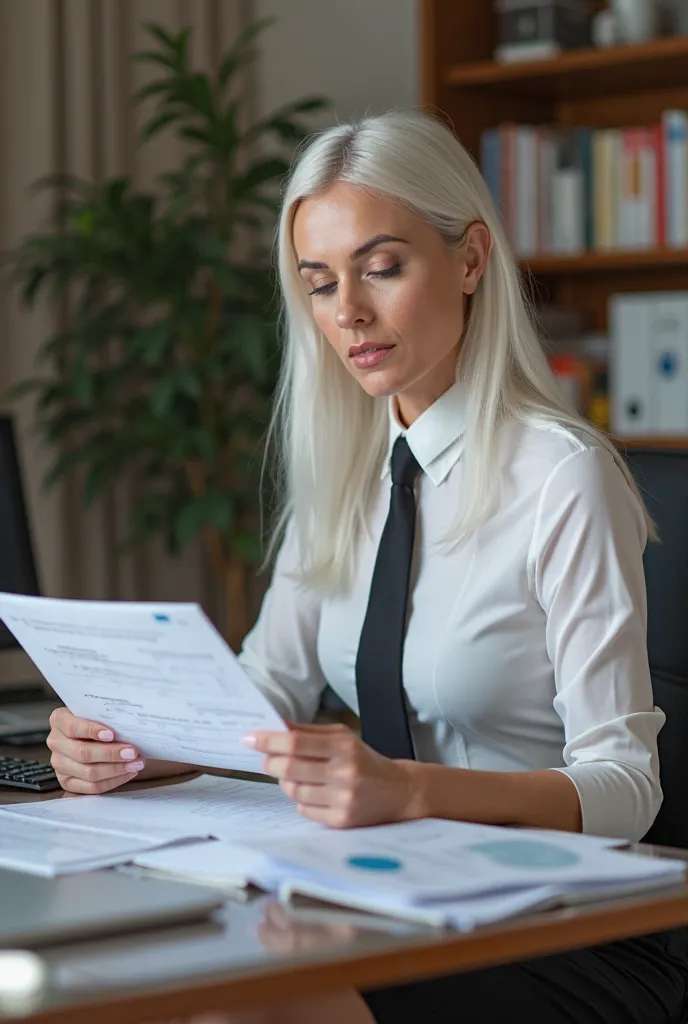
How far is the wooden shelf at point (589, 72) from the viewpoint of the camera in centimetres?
325

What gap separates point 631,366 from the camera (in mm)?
3381

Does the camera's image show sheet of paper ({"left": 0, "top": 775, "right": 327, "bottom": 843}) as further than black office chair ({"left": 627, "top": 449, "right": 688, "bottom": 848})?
No

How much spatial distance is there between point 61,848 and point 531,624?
58cm

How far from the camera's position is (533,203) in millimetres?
3477

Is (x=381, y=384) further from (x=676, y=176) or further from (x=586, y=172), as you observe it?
(x=586, y=172)

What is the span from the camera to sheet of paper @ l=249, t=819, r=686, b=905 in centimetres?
96

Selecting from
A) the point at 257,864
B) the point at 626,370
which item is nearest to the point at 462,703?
the point at 257,864

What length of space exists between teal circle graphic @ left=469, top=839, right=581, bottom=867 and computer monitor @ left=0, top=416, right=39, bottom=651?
1.09 m

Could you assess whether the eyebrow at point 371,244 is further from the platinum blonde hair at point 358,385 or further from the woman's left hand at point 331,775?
the woman's left hand at point 331,775

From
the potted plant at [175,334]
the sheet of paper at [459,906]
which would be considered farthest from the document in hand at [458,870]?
the potted plant at [175,334]

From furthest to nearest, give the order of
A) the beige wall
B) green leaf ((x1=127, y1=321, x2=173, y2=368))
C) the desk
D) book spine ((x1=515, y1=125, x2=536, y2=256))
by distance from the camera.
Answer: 1. the beige wall
2. book spine ((x1=515, y1=125, x2=536, y2=256))
3. green leaf ((x1=127, y1=321, x2=173, y2=368))
4. the desk

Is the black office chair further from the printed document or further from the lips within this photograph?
the printed document

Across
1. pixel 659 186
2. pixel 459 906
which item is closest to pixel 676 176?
pixel 659 186

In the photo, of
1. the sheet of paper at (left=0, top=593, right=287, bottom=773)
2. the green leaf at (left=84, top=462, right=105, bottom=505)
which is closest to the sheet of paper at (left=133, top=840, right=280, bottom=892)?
the sheet of paper at (left=0, top=593, right=287, bottom=773)
